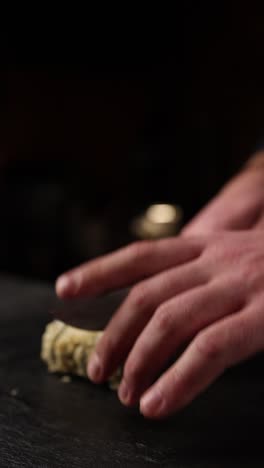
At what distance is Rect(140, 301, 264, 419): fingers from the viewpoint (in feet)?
2.05

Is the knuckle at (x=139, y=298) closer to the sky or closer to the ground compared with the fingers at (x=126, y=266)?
closer to the ground

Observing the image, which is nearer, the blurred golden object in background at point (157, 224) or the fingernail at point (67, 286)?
the fingernail at point (67, 286)

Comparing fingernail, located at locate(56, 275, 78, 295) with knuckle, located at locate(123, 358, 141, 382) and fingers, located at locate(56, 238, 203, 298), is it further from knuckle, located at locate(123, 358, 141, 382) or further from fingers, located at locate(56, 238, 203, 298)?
knuckle, located at locate(123, 358, 141, 382)

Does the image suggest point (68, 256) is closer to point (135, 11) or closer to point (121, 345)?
point (135, 11)

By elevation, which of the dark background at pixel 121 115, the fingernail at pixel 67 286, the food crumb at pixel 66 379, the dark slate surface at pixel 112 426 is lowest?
the dark slate surface at pixel 112 426

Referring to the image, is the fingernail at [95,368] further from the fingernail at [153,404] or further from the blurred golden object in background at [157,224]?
the blurred golden object in background at [157,224]

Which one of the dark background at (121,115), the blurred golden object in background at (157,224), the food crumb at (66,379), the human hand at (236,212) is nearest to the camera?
the food crumb at (66,379)

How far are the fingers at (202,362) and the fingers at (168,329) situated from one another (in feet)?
0.10

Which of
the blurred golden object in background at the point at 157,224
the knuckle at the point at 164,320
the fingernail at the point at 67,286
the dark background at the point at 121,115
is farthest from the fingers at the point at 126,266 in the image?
the dark background at the point at 121,115

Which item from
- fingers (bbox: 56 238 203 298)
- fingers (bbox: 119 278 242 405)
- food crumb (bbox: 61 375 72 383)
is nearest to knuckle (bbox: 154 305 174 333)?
fingers (bbox: 119 278 242 405)

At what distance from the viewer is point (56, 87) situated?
10.2 feet

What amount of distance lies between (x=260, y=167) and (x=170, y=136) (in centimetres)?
220

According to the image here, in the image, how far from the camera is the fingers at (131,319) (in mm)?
710

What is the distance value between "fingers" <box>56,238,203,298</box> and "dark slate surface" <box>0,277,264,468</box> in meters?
0.15
